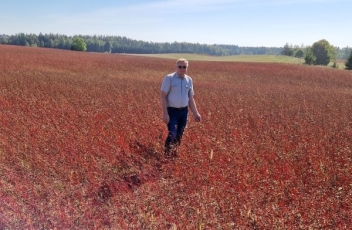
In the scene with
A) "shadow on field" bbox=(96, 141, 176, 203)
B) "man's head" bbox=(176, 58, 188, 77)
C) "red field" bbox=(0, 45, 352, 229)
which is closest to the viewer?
"red field" bbox=(0, 45, 352, 229)

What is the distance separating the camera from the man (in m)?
4.83

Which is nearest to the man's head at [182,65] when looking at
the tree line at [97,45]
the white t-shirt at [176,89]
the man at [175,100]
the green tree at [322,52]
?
the man at [175,100]

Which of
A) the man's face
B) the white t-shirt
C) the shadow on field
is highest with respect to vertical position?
the man's face

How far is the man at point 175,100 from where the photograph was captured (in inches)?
190

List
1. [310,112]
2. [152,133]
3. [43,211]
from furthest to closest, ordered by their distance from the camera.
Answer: [310,112] → [152,133] → [43,211]

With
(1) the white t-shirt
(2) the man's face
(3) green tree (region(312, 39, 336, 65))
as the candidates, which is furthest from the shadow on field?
(3) green tree (region(312, 39, 336, 65))

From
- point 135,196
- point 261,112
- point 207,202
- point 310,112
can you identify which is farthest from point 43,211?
point 310,112

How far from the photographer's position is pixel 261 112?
8398 millimetres

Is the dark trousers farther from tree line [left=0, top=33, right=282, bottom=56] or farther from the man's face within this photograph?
tree line [left=0, top=33, right=282, bottom=56]

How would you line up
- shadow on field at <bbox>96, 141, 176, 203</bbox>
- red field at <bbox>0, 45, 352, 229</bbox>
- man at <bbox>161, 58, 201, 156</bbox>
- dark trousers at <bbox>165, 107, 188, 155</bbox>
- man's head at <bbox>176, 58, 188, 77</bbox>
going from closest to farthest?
red field at <bbox>0, 45, 352, 229</bbox>
shadow on field at <bbox>96, 141, 176, 203</bbox>
man's head at <bbox>176, 58, 188, 77</bbox>
man at <bbox>161, 58, 201, 156</bbox>
dark trousers at <bbox>165, 107, 188, 155</bbox>

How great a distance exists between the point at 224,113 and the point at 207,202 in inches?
176

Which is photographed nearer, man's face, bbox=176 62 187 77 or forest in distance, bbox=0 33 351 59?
man's face, bbox=176 62 187 77

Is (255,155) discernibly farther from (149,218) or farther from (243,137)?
(149,218)

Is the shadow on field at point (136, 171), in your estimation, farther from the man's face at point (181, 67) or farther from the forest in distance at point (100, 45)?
the forest in distance at point (100, 45)
